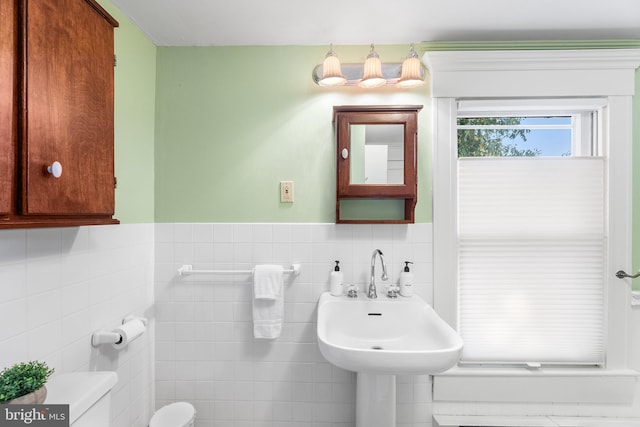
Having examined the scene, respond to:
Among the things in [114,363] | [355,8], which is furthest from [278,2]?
[114,363]

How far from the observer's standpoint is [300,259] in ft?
5.74

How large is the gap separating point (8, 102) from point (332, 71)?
124 cm

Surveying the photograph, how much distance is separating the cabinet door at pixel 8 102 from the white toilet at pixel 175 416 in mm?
1348

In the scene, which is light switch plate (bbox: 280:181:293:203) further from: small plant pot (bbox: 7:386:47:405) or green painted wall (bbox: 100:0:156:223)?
small plant pot (bbox: 7:386:47:405)

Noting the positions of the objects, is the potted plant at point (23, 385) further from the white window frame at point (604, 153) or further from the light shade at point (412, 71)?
the light shade at point (412, 71)

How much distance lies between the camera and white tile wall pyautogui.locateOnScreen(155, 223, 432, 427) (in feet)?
5.72

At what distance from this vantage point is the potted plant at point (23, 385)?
734 mm

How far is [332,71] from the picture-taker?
5.28 feet

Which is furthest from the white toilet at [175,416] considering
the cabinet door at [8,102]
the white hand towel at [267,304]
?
the cabinet door at [8,102]

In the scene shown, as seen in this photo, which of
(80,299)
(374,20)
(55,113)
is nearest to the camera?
(55,113)

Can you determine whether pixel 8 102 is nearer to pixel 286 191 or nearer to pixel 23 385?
pixel 23 385

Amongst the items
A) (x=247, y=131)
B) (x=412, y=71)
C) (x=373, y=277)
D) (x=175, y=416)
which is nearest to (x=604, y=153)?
(x=412, y=71)

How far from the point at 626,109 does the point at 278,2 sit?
182cm
